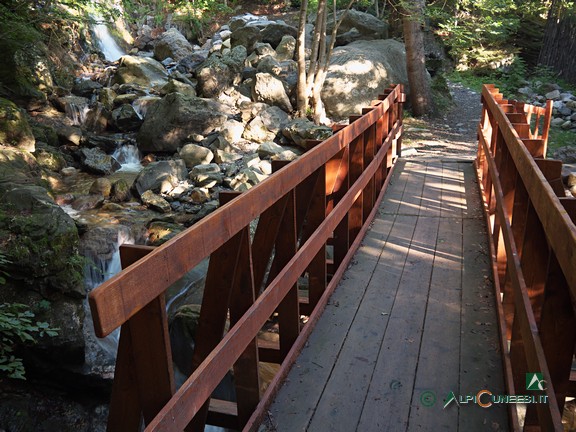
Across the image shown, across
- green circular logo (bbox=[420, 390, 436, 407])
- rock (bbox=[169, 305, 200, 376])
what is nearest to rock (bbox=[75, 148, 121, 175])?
rock (bbox=[169, 305, 200, 376])

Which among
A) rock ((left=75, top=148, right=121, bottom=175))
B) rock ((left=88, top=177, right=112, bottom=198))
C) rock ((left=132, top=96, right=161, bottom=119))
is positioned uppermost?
rock ((left=132, top=96, right=161, bottom=119))

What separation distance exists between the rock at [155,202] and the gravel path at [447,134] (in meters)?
4.93

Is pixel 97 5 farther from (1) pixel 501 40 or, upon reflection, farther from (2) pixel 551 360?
(1) pixel 501 40

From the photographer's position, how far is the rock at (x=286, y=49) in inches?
786

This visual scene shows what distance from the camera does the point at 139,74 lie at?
18.9 metres

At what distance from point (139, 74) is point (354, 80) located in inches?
301

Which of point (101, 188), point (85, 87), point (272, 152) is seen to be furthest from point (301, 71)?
point (85, 87)

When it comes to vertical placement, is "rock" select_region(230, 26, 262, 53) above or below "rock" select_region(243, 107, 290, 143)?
above

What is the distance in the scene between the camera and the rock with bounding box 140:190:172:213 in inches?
420

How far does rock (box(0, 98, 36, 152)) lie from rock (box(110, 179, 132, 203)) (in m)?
2.03

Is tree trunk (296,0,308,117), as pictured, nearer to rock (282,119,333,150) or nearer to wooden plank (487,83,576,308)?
rock (282,119,333,150)

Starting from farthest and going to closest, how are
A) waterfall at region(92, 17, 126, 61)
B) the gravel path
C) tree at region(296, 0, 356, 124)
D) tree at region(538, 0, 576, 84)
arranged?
waterfall at region(92, 17, 126, 61) < tree at region(538, 0, 576, 84) < tree at region(296, 0, 356, 124) < the gravel path

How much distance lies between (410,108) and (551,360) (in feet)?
50.6

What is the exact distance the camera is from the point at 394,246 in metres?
5.43
